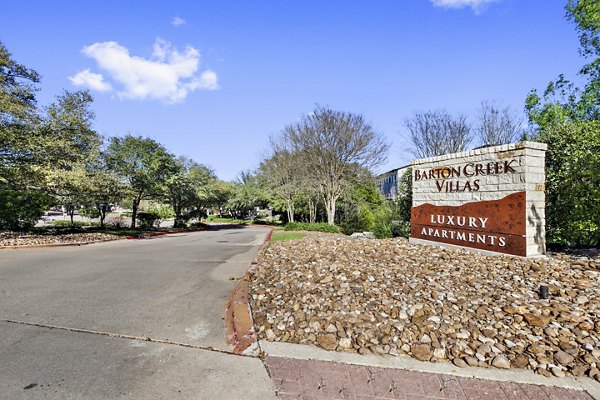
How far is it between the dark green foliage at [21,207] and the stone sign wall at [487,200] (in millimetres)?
17662

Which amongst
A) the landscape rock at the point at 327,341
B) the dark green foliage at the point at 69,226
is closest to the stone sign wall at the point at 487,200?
the landscape rock at the point at 327,341

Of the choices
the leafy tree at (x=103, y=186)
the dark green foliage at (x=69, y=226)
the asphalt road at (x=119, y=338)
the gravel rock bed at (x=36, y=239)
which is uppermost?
the leafy tree at (x=103, y=186)

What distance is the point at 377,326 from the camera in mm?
3775

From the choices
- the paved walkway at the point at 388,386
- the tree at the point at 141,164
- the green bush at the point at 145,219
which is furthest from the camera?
the green bush at the point at 145,219

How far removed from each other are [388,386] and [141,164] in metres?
24.6

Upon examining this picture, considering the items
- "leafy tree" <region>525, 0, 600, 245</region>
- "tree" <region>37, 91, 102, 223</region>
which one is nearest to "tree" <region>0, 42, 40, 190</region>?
"tree" <region>37, 91, 102, 223</region>

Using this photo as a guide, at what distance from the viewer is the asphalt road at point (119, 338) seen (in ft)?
9.48

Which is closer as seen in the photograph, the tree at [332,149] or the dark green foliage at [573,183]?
the dark green foliage at [573,183]

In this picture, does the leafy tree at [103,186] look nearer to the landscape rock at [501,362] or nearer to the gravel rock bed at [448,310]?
the gravel rock bed at [448,310]

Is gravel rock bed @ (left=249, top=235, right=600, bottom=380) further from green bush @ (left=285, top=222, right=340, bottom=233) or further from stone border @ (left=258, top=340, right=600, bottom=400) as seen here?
green bush @ (left=285, top=222, right=340, bottom=233)

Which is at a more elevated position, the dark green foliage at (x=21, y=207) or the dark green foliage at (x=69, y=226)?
the dark green foliage at (x=21, y=207)

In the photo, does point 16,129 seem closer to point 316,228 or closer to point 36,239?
point 36,239

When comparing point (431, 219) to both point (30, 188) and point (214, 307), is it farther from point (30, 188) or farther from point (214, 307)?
point (30, 188)

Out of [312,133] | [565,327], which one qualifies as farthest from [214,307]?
[312,133]
